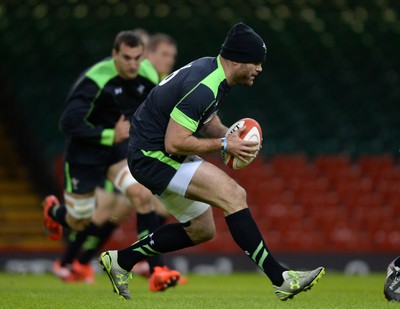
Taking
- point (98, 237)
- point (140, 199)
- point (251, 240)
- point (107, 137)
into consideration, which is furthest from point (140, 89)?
point (251, 240)

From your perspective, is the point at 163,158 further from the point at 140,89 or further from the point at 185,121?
the point at 140,89

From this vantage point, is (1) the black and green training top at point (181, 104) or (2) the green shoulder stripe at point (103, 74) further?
(2) the green shoulder stripe at point (103, 74)

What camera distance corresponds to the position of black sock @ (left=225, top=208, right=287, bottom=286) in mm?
6691

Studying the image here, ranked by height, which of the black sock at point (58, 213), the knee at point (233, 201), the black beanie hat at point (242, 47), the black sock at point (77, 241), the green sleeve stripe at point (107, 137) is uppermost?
the black beanie hat at point (242, 47)

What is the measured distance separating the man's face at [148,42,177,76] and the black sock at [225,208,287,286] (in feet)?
13.8

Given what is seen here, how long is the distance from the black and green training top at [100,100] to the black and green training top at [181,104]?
2.35 m

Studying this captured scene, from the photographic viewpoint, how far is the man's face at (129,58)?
9.23m

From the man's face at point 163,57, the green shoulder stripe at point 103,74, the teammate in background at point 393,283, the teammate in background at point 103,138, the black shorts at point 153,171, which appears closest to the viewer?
the black shorts at point 153,171

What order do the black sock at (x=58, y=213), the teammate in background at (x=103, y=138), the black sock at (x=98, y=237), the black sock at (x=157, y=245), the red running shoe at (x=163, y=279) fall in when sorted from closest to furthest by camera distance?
the black sock at (x=157, y=245), the red running shoe at (x=163, y=279), the teammate in background at (x=103, y=138), the black sock at (x=58, y=213), the black sock at (x=98, y=237)

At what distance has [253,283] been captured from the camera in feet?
37.3

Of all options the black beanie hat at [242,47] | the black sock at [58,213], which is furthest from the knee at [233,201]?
the black sock at [58,213]

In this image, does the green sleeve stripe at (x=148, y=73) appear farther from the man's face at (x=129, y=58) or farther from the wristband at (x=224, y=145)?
the wristband at (x=224, y=145)

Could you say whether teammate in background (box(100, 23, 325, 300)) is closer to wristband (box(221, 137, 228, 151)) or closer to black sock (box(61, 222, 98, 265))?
wristband (box(221, 137, 228, 151))

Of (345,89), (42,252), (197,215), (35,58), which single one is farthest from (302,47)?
(197,215)
